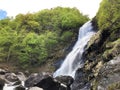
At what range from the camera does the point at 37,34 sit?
62250 mm

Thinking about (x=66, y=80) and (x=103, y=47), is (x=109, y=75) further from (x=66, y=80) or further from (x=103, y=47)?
(x=66, y=80)

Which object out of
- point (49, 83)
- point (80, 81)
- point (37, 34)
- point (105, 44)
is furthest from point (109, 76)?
point (37, 34)

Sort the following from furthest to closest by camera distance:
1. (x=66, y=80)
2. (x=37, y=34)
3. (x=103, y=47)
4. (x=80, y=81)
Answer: (x=37, y=34) → (x=66, y=80) → (x=103, y=47) → (x=80, y=81)

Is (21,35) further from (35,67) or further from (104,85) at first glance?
(104,85)

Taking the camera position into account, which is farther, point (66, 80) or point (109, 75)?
point (66, 80)

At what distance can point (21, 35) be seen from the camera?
62.4 metres

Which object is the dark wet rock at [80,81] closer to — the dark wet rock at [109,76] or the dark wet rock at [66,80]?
the dark wet rock at [66,80]

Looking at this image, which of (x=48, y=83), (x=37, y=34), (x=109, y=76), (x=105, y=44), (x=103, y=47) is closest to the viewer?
(x=109, y=76)

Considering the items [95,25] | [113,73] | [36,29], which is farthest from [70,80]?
[36,29]

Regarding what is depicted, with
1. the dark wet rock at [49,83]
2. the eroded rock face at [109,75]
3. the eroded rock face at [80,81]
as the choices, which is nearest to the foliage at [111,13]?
the eroded rock face at [80,81]

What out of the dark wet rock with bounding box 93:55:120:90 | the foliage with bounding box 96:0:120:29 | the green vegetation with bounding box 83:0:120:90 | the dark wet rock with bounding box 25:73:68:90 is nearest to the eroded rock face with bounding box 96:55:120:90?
the dark wet rock with bounding box 93:55:120:90

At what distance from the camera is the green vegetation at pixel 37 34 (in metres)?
56.9

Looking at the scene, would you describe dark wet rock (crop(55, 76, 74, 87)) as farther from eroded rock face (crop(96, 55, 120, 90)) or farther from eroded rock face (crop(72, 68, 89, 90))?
eroded rock face (crop(96, 55, 120, 90))

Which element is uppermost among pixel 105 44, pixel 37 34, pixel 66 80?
pixel 37 34
